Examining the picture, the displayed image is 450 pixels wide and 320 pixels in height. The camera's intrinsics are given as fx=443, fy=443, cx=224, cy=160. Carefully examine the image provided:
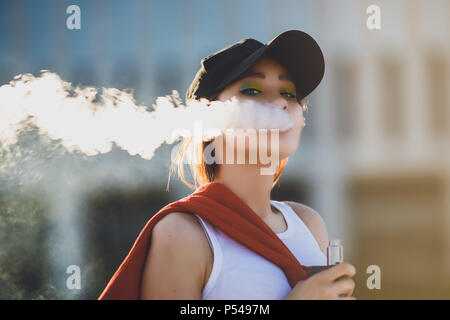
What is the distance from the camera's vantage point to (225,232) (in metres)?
1.40

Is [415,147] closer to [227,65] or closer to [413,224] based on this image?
[413,224]

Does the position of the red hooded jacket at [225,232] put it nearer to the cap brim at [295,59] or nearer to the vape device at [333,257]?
the vape device at [333,257]

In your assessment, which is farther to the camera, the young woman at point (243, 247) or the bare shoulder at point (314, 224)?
the bare shoulder at point (314, 224)

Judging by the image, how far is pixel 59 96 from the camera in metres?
1.82

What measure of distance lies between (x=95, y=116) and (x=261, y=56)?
72cm

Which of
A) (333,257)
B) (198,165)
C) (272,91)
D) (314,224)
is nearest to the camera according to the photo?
(333,257)

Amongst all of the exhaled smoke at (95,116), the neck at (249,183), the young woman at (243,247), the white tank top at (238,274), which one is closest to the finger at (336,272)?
the young woman at (243,247)

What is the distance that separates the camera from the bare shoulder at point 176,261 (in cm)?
129

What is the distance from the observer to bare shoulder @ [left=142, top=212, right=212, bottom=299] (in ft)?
4.22

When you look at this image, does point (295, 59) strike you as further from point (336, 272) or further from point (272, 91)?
point (336, 272)

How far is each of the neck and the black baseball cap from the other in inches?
10.7

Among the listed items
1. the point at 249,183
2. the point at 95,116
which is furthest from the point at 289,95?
the point at 95,116
